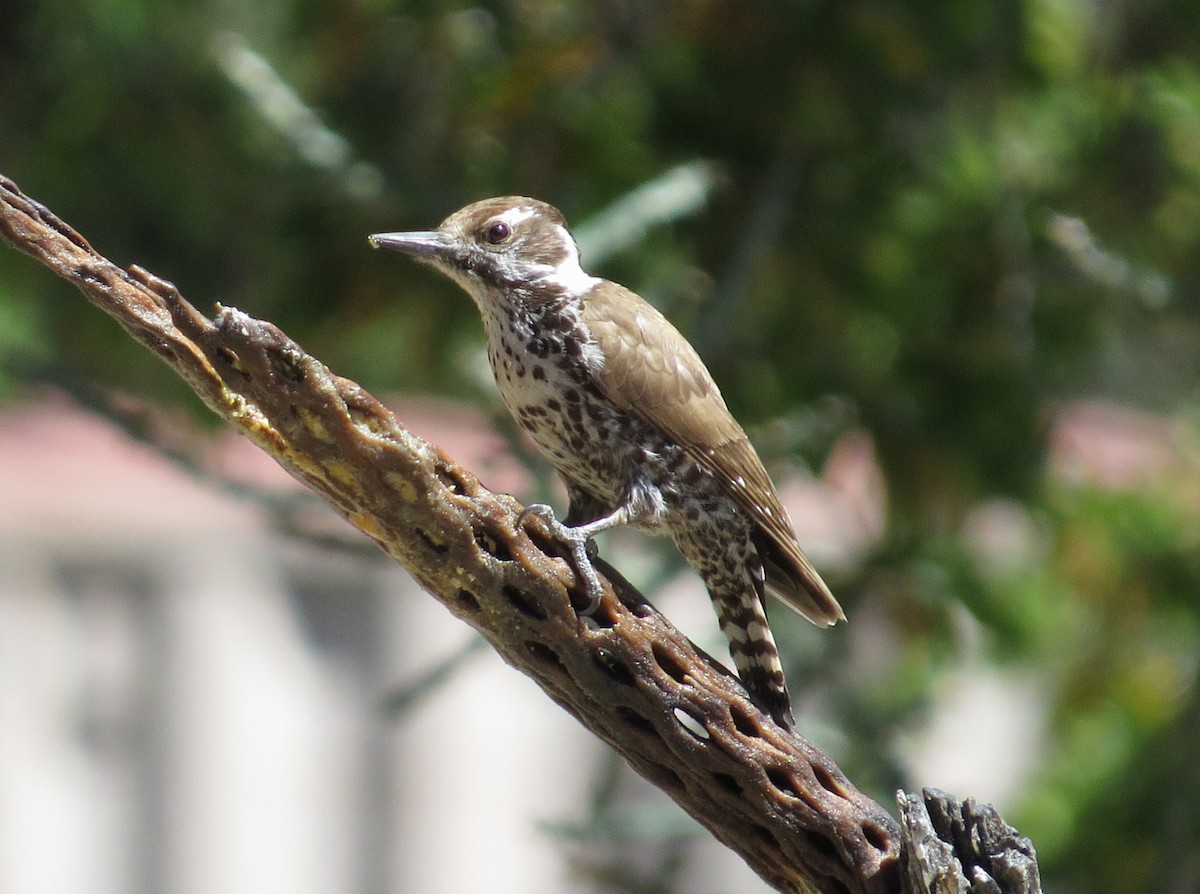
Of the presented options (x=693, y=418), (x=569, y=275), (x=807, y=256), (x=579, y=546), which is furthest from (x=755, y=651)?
(x=807, y=256)

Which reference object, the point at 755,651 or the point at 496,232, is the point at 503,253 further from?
the point at 755,651

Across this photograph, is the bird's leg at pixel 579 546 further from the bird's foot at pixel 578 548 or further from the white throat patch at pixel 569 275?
the white throat patch at pixel 569 275

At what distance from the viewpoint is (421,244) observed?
11.6 ft

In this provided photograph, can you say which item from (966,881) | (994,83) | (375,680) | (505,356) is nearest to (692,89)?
(994,83)

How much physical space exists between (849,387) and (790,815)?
2475 mm

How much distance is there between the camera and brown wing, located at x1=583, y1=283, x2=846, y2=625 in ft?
11.2

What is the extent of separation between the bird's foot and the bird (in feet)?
1.58

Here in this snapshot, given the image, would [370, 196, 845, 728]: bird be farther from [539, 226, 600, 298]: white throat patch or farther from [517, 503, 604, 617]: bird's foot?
[517, 503, 604, 617]: bird's foot

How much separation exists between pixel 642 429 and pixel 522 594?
79cm

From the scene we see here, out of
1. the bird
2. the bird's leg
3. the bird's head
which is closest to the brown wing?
the bird

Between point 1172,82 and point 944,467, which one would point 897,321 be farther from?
point 1172,82

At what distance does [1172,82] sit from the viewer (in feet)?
16.5

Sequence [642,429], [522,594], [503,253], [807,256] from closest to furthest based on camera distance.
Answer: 1. [522,594]
2. [642,429]
3. [503,253]
4. [807,256]

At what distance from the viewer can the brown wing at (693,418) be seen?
342cm
